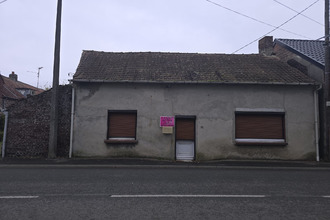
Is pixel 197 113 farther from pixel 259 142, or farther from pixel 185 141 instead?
pixel 259 142

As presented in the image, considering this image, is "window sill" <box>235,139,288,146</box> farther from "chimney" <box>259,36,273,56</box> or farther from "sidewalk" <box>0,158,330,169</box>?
"chimney" <box>259,36,273,56</box>

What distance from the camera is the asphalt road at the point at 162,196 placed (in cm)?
430

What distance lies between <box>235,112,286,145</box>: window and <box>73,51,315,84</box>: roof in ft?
5.50

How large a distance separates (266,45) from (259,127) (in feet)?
22.3

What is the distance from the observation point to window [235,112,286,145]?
12312mm

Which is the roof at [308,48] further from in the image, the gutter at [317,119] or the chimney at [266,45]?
the gutter at [317,119]

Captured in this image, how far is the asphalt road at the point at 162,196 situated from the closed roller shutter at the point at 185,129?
14.2ft

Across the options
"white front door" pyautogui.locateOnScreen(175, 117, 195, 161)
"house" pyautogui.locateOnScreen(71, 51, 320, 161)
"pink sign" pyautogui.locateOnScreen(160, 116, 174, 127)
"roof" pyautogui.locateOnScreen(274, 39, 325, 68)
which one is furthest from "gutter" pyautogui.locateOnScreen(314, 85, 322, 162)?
"pink sign" pyautogui.locateOnScreen(160, 116, 174, 127)

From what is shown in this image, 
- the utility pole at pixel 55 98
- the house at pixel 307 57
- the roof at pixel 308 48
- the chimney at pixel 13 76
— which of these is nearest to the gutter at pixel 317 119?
the house at pixel 307 57

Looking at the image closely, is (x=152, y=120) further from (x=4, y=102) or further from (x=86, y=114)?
(x=4, y=102)

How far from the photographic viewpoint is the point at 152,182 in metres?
6.75

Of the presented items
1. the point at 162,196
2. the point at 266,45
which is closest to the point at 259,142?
the point at 266,45

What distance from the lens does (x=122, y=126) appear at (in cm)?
1227

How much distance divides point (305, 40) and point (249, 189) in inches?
526
